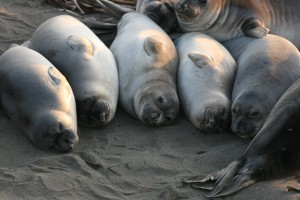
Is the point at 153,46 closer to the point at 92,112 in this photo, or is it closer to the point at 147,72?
the point at 147,72

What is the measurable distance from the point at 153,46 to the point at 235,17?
1.22 metres

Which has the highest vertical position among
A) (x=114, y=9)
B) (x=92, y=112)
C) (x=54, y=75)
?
(x=54, y=75)

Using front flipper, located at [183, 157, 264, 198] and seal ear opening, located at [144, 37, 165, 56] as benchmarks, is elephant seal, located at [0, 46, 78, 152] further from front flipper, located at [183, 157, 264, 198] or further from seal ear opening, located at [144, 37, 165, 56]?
front flipper, located at [183, 157, 264, 198]

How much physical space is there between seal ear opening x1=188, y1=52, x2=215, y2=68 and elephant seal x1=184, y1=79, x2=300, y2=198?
134 centimetres

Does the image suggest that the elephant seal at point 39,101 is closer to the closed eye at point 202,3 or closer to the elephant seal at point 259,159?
the elephant seal at point 259,159

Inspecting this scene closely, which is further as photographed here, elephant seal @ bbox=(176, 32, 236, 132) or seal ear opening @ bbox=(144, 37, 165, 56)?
seal ear opening @ bbox=(144, 37, 165, 56)

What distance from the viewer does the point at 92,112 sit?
665 cm

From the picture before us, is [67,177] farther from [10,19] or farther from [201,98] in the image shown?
[10,19]

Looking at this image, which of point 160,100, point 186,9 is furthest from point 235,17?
point 160,100

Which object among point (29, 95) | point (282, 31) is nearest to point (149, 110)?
point (29, 95)

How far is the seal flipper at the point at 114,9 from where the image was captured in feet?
28.3

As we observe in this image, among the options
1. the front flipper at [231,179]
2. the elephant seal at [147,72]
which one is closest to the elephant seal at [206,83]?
the elephant seal at [147,72]

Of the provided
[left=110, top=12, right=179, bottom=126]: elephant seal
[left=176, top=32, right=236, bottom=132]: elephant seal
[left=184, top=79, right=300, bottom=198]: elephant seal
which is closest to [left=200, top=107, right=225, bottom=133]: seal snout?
[left=176, top=32, right=236, bottom=132]: elephant seal

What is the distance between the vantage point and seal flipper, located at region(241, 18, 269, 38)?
7.62m
